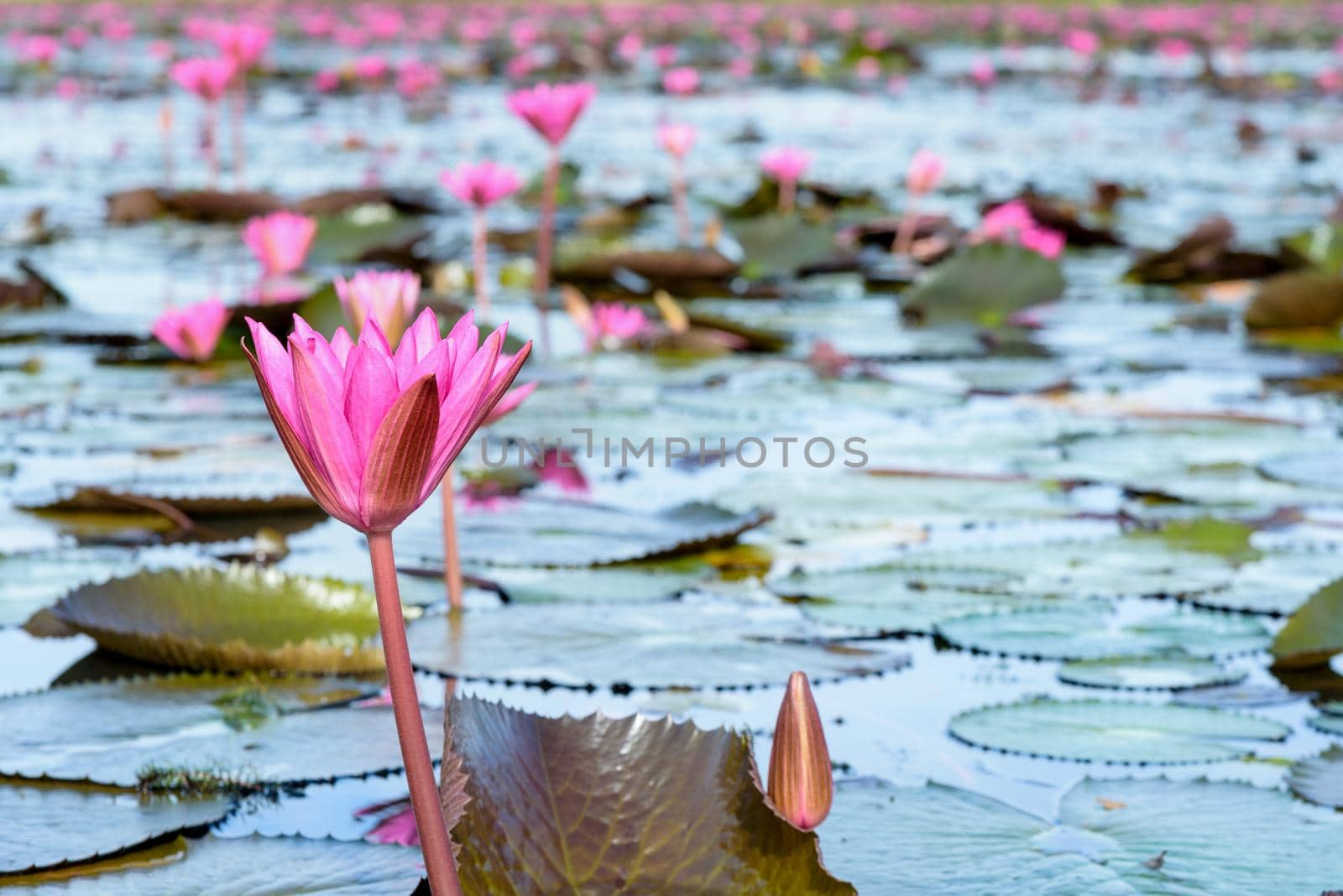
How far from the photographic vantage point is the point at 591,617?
1.59m

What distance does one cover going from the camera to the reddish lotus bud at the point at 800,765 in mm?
862

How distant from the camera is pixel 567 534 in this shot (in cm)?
192

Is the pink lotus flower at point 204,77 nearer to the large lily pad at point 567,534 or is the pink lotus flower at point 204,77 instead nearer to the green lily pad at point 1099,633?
the large lily pad at point 567,534

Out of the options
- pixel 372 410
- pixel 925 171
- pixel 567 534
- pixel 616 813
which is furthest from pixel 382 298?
pixel 925 171

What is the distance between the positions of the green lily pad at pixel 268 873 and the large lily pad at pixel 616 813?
150 mm

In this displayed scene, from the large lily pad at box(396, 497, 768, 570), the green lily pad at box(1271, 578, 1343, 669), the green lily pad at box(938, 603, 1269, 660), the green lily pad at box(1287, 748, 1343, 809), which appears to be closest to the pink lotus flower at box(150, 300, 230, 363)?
the large lily pad at box(396, 497, 768, 570)

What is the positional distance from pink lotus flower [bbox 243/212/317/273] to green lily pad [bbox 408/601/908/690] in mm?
1870

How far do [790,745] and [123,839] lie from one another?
468mm

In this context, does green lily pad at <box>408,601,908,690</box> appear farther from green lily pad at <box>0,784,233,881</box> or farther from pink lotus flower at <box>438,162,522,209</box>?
pink lotus flower at <box>438,162,522,209</box>

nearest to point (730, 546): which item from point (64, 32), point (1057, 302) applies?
point (1057, 302)

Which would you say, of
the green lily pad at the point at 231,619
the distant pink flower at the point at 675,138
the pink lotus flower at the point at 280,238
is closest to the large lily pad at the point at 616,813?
the green lily pad at the point at 231,619

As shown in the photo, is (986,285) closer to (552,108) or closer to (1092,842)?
(552,108)

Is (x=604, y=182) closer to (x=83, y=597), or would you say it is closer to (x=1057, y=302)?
(x=1057, y=302)

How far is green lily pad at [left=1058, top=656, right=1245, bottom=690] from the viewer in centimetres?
147
